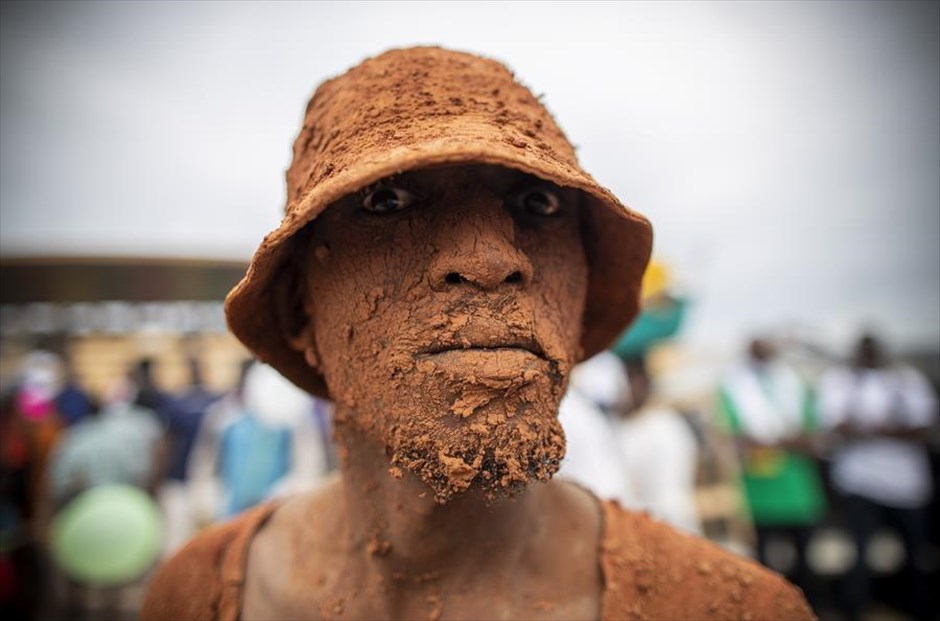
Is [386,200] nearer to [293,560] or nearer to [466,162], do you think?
[466,162]

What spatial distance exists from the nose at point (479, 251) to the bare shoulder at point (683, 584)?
2.95ft

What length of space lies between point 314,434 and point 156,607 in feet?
13.2

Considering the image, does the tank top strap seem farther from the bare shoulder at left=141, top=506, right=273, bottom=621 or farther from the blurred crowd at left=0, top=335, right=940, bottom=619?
the blurred crowd at left=0, top=335, right=940, bottom=619

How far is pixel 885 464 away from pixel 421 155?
19.4 feet

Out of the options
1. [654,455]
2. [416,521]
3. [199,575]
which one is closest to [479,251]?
[416,521]

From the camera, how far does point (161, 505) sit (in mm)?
7062

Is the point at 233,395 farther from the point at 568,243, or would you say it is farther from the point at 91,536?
the point at 568,243

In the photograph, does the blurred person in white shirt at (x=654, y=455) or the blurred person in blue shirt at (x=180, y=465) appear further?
the blurred person in blue shirt at (x=180, y=465)

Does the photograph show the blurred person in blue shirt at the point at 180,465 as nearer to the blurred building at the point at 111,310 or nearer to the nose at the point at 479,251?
the blurred building at the point at 111,310

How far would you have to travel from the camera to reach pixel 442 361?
1.24 m

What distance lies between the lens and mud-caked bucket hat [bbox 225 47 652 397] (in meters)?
1.23

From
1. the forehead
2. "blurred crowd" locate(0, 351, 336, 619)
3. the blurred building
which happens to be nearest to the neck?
the forehead

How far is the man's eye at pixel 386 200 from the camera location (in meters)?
1.40

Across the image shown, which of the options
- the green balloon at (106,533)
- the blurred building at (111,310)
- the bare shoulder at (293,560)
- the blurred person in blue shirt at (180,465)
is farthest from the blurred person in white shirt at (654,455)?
the blurred building at (111,310)
